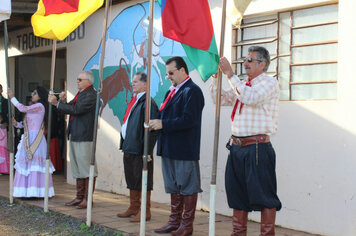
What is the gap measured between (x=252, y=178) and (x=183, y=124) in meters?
1.00

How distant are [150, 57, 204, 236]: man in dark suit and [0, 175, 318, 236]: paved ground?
0.46m

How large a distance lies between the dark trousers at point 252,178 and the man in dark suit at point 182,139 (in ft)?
2.23

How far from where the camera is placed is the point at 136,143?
5.55 meters

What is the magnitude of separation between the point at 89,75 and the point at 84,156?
112cm

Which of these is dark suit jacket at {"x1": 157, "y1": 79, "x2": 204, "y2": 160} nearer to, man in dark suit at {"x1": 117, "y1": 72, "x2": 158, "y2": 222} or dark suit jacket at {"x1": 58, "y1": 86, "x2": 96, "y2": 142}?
man in dark suit at {"x1": 117, "y1": 72, "x2": 158, "y2": 222}

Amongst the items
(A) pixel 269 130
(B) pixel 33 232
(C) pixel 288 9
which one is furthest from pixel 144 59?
(A) pixel 269 130

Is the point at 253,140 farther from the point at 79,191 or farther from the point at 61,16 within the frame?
the point at 79,191

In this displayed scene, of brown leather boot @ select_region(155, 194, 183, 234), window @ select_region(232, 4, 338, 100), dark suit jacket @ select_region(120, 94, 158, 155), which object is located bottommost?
brown leather boot @ select_region(155, 194, 183, 234)

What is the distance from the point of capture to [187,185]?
4.90 m

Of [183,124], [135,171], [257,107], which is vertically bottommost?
[135,171]

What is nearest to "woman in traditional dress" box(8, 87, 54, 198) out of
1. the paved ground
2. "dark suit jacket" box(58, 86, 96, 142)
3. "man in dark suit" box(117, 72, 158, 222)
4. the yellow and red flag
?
the paved ground

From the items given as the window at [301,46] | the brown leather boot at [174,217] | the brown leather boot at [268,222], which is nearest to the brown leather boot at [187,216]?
the brown leather boot at [174,217]

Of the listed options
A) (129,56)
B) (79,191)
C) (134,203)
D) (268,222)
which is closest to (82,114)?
(79,191)

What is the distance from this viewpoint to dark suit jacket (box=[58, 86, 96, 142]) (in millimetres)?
6266
